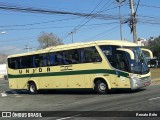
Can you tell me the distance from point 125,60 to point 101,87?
2.42 meters

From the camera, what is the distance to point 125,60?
71.7ft

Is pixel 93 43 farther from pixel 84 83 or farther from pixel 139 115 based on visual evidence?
pixel 139 115

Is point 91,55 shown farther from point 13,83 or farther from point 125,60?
point 13,83

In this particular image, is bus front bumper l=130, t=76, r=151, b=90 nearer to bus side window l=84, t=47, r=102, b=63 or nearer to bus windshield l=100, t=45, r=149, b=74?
bus windshield l=100, t=45, r=149, b=74

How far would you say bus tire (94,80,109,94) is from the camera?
75.3ft

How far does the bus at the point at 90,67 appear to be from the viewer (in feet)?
72.1

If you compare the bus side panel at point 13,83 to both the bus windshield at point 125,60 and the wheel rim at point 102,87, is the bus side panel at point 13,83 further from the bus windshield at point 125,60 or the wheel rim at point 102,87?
the bus windshield at point 125,60

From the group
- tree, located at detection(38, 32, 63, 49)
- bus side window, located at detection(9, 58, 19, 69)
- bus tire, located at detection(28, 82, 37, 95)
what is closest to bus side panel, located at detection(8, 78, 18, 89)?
bus side window, located at detection(9, 58, 19, 69)

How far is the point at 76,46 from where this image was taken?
2412 cm

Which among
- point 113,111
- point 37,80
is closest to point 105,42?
point 37,80

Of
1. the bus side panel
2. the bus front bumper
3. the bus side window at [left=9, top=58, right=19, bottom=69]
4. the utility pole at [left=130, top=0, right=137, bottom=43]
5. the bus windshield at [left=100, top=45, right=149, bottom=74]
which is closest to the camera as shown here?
the bus front bumper

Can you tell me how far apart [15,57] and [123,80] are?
34.3 ft

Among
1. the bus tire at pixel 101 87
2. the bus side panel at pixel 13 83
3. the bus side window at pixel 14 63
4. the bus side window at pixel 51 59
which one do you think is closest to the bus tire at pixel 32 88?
the bus side panel at pixel 13 83

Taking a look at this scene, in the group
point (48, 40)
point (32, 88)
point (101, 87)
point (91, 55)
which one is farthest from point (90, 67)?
point (48, 40)
